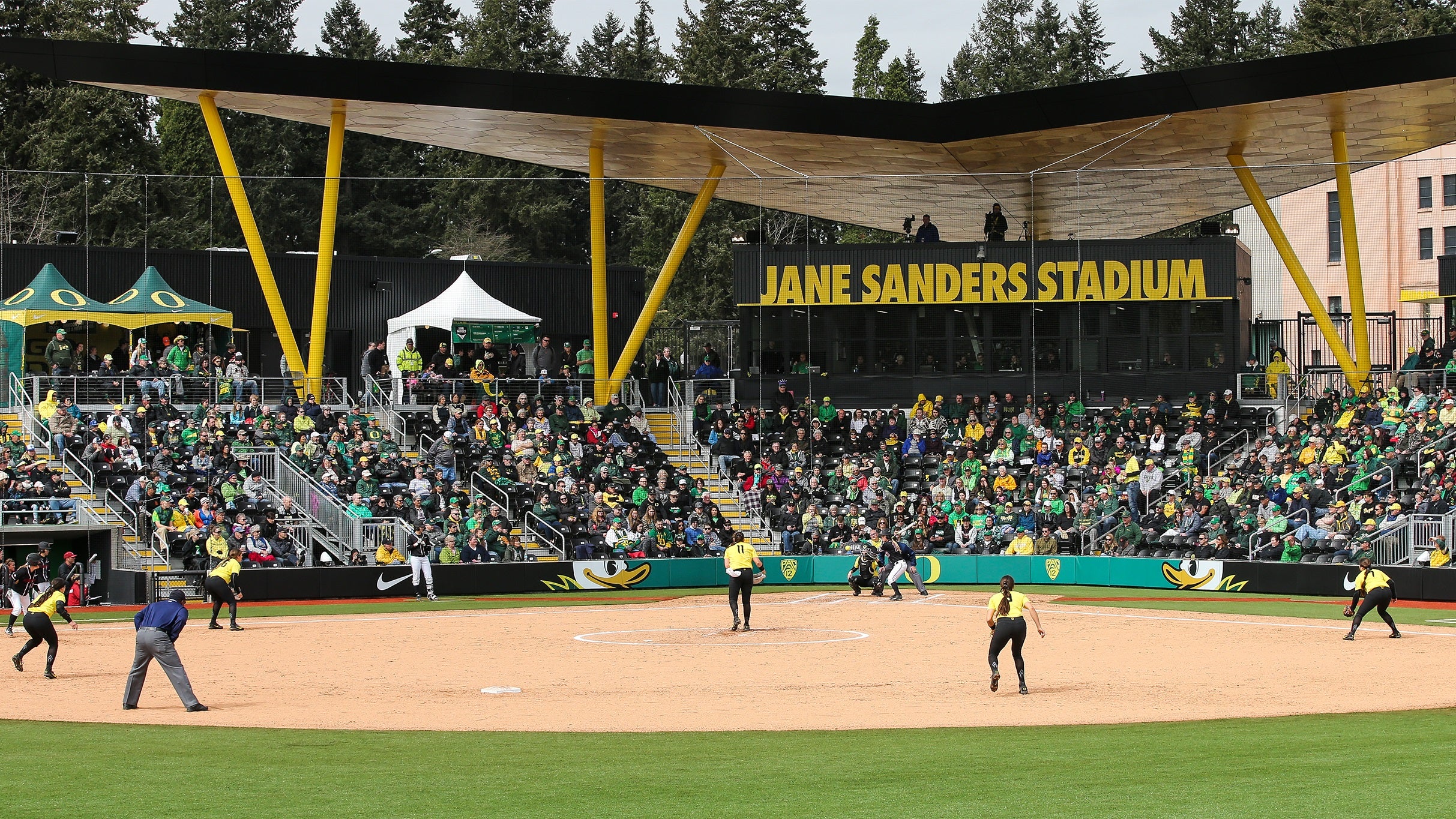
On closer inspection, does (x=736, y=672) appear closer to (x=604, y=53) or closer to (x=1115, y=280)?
(x=1115, y=280)

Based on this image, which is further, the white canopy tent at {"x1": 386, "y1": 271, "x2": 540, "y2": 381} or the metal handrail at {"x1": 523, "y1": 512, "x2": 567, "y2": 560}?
the white canopy tent at {"x1": 386, "y1": 271, "x2": 540, "y2": 381}

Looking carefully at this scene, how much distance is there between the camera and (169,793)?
13094 millimetres

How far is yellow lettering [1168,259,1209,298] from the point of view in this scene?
1797 inches

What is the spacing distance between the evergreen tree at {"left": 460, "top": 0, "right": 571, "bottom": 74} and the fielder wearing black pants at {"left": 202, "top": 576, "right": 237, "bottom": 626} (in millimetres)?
59797

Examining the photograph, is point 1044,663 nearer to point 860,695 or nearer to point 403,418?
point 860,695

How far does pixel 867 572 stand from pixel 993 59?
225 ft

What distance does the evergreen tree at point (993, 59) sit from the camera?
9500 cm

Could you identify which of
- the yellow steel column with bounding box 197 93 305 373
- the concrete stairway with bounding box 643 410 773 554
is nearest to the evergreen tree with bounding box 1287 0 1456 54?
the concrete stairway with bounding box 643 410 773 554

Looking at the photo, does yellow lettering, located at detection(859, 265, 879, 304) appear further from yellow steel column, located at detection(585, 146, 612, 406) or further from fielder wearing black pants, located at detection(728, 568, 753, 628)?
fielder wearing black pants, located at detection(728, 568, 753, 628)

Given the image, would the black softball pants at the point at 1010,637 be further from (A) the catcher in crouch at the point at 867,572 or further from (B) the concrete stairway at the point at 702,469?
(B) the concrete stairway at the point at 702,469

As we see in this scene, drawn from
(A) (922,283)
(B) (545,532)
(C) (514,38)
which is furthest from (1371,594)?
(C) (514,38)

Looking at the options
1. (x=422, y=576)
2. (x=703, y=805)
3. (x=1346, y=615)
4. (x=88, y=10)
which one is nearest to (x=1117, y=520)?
(x=1346, y=615)

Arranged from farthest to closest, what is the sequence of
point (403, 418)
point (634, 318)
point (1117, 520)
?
point (634, 318) < point (403, 418) < point (1117, 520)

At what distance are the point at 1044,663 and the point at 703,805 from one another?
11.2 m
